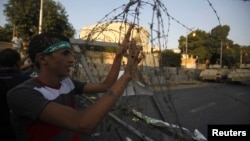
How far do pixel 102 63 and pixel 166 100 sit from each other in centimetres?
169

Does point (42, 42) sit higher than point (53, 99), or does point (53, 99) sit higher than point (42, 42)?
point (42, 42)

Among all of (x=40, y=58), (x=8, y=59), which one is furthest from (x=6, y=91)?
(x=40, y=58)

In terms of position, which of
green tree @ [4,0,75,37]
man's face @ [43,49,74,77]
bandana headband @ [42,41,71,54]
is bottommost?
man's face @ [43,49,74,77]

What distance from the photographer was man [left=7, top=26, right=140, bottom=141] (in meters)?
1.65

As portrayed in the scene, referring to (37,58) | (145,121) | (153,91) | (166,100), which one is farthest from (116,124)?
(37,58)

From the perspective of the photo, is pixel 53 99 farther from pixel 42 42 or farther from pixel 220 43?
pixel 220 43

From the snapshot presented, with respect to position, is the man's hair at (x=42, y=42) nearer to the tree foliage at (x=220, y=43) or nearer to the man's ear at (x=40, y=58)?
the man's ear at (x=40, y=58)

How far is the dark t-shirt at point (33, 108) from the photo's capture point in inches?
70.5

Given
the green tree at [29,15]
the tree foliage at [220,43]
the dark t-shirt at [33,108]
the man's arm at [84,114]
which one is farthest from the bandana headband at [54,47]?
the green tree at [29,15]

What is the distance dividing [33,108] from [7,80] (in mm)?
1564

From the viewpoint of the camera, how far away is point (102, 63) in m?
3.74

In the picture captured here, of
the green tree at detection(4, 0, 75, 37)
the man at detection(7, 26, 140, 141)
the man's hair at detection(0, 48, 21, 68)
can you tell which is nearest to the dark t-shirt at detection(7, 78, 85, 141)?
the man at detection(7, 26, 140, 141)

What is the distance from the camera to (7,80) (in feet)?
10.5

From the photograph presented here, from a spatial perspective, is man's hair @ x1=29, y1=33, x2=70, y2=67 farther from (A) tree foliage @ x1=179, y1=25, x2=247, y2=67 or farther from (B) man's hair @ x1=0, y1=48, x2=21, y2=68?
(B) man's hair @ x1=0, y1=48, x2=21, y2=68
